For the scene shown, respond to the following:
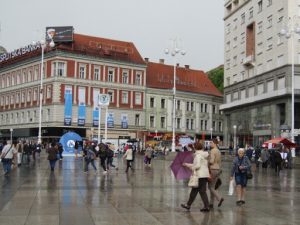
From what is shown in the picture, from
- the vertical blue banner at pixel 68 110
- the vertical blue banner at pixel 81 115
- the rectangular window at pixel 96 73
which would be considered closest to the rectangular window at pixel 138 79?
the rectangular window at pixel 96 73

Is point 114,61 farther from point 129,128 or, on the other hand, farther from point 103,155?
point 103,155

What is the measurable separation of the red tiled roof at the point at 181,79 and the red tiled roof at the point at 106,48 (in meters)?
4.64

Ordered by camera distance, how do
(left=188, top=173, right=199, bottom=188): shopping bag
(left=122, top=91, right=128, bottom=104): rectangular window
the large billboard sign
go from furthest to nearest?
(left=122, top=91, right=128, bottom=104): rectangular window < the large billboard sign < (left=188, top=173, right=199, bottom=188): shopping bag

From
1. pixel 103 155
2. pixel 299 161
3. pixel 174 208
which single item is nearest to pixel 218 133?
pixel 299 161

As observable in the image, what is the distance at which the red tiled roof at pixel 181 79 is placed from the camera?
93.8 metres

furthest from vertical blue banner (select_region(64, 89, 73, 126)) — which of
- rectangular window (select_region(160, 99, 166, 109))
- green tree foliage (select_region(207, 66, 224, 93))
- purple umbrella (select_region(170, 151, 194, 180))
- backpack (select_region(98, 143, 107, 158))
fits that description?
purple umbrella (select_region(170, 151, 194, 180))

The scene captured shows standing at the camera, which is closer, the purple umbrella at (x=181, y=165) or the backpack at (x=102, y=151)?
the purple umbrella at (x=181, y=165)

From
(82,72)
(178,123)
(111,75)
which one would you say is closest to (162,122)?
(178,123)

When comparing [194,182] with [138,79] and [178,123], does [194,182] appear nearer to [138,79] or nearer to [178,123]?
[138,79]

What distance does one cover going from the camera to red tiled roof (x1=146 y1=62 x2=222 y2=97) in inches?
3693

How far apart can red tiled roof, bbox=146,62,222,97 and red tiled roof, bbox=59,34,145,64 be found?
183 inches

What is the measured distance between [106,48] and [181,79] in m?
17.7

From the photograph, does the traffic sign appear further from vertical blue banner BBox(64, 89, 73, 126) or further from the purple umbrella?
the purple umbrella

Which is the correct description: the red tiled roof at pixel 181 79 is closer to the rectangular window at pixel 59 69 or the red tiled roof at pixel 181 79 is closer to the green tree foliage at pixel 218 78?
the green tree foliage at pixel 218 78
